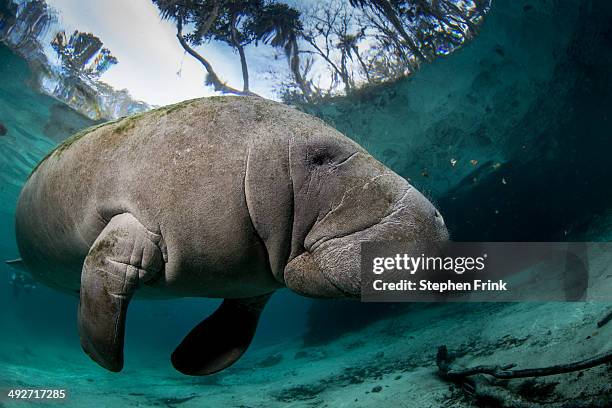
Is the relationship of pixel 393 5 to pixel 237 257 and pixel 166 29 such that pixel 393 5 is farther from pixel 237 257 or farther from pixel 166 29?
pixel 237 257

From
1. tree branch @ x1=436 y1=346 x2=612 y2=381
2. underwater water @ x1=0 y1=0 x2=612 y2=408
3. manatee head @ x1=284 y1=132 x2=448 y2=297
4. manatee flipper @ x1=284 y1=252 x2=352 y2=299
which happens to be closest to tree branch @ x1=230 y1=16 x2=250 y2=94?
underwater water @ x1=0 y1=0 x2=612 y2=408

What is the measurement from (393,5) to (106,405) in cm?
1140

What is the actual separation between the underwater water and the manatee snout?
9.14ft

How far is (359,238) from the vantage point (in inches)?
61.3

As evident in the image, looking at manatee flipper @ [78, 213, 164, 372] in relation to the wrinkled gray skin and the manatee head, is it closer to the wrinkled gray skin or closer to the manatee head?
the wrinkled gray skin

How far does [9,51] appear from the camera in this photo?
34.0ft

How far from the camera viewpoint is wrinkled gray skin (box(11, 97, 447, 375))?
1607mm

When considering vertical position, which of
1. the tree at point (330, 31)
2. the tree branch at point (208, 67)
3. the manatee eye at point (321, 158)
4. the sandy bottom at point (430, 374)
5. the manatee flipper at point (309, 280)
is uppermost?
the tree at point (330, 31)

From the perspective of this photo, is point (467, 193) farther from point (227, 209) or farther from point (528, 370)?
point (227, 209)

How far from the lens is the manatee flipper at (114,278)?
192 cm

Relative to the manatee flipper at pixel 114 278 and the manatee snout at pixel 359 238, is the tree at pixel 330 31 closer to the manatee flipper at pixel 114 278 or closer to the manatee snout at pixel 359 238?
the manatee flipper at pixel 114 278

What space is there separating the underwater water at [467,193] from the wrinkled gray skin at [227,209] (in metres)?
2.98

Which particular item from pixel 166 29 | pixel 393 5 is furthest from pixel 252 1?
pixel 393 5

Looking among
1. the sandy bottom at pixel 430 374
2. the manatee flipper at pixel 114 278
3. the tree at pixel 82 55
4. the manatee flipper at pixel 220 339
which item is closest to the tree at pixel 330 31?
the tree at pixel 82 55
